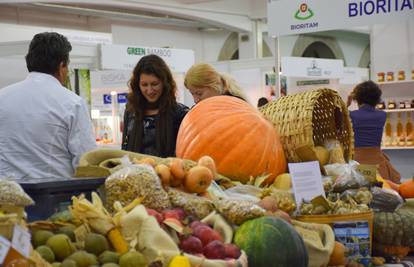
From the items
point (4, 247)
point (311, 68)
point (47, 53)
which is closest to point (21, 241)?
point (4, 247)

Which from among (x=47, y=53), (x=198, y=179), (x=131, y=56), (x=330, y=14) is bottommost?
(x=198, y=179)

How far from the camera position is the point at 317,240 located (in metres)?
2.20

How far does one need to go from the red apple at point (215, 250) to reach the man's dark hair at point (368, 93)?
5.35 metres

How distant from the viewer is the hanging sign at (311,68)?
1031 centimetres

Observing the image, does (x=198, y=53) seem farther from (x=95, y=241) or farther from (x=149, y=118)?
(x=95, y=241)

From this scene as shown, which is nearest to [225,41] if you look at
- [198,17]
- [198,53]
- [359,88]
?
[198,53]

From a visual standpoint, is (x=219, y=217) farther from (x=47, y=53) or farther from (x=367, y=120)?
(x=367, y=120)

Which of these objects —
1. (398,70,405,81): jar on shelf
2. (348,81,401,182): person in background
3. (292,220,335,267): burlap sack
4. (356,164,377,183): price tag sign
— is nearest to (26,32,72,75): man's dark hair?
(356,164,377,183): price tag sign

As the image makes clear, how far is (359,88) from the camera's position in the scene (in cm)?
704

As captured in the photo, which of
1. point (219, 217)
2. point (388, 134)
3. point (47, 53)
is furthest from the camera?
point (388, 134)

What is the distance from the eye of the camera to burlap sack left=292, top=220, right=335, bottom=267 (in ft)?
7.10

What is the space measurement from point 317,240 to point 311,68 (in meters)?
8.79

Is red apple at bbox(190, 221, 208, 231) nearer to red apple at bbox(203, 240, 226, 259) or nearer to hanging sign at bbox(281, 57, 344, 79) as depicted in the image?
red apple at bbox(203, 240, 226, 259)

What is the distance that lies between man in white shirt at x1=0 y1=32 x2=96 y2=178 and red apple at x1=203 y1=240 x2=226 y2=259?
1.57 m
